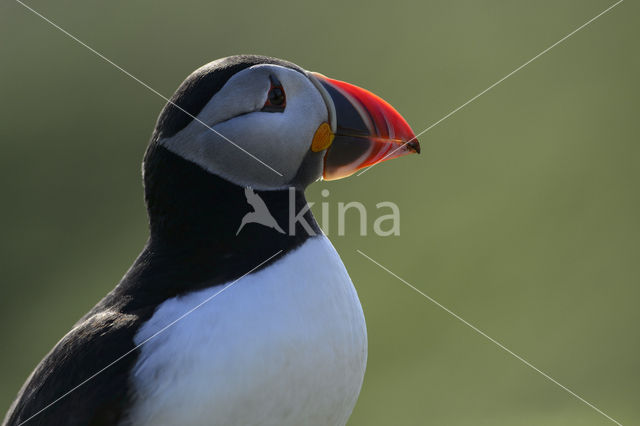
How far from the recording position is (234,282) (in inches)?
73.2

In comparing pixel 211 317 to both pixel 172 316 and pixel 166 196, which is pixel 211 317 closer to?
pixel 172 316

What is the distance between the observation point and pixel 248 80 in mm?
1935

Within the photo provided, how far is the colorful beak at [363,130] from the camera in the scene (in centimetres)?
208

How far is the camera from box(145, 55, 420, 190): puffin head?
192cm

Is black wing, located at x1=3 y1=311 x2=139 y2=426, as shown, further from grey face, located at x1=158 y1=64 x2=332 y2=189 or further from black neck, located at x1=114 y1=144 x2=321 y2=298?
grey face, located at x1=158 y1=64 x2=332 y2=189

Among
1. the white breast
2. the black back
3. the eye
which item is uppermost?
the eye

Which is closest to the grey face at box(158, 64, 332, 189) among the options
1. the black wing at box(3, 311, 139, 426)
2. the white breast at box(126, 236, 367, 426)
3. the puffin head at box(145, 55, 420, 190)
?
the puffin head at box(145, 55, 420, 190)

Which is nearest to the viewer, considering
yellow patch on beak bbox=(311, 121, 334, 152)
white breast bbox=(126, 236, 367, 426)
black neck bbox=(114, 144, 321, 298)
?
white breast bbox=(126, 236, 367, 426)

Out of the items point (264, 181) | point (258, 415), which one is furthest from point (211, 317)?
point (264, 181)

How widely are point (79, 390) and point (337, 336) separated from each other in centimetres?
60

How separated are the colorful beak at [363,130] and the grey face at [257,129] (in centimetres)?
5

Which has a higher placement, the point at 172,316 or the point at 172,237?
the point at 172,237

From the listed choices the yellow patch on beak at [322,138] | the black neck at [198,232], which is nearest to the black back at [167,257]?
the black neck at [198,232]

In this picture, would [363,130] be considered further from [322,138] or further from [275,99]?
[275,99]
